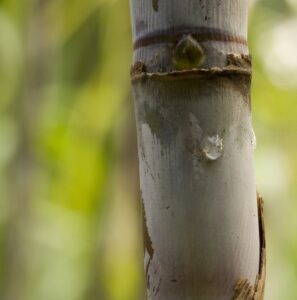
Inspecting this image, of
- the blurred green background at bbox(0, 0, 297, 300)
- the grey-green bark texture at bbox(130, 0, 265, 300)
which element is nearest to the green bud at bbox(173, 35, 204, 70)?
the grey-green bark texture at bbox(130, 0, 265, 300)

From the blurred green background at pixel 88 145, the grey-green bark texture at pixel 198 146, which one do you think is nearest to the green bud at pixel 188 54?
A: the grey-green bark texture at pixel 198 146

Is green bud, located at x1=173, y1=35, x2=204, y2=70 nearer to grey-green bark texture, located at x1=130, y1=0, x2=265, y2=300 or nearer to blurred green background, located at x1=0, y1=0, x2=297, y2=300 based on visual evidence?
grey-green bark texture, located at x1=130, y1=0, x2=265, y2=300

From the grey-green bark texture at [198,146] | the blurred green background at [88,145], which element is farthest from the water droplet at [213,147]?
the blurred green background at [88,145]

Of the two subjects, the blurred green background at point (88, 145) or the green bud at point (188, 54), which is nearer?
the green bud at point (188, 54)

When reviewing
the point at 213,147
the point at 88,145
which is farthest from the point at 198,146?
the point at 88,145

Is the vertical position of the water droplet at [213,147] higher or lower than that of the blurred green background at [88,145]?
lower

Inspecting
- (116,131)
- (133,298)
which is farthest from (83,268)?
(116,131)

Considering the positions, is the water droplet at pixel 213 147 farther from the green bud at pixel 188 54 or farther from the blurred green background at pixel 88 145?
the blurred green background at pixel 88 145

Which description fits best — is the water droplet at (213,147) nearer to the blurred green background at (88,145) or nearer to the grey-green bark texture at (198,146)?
the grey-green bark texture at (198,146)
